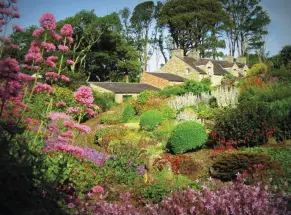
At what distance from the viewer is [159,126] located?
668 inches

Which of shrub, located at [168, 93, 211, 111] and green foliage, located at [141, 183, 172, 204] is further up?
shrub, located at [168, 93, 211, 111]

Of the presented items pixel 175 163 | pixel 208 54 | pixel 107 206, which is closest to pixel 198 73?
pixel 208 54

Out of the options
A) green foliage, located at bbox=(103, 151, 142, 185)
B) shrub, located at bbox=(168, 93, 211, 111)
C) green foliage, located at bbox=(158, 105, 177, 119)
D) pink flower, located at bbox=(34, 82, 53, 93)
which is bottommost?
green foliage, located at bbox=(103, 151, 142, 185)

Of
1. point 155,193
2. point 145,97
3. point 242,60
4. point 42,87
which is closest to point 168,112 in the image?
point 145,97

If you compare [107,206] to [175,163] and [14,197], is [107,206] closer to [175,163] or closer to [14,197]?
[14,197]

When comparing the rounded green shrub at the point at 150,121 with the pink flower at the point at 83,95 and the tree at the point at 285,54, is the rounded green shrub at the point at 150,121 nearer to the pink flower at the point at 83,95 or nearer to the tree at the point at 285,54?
the pink flower at the point at 83,95

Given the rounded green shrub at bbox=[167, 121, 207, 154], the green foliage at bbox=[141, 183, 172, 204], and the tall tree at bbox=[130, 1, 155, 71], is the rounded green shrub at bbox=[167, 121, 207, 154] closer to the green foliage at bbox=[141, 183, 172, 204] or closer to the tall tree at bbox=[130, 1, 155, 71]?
the green foliage at bbox=[141, 183, 172, 204]

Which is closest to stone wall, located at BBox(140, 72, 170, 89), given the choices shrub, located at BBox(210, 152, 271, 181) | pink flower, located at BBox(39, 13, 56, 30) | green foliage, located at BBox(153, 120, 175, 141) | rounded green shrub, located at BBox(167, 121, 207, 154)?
green foliage, located at BBox(153, 120, 175, 141)

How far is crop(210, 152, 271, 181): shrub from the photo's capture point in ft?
24.8

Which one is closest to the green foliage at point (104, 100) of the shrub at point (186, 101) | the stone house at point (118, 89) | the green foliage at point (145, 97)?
the stone house at point (118, 89)

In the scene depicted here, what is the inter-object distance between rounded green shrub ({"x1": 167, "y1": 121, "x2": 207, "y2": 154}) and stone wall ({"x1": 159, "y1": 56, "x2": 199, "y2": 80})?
28.1m

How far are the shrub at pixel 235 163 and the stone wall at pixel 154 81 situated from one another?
94.3 ft

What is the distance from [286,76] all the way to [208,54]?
30223 millimetres

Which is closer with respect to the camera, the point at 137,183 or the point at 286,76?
the point at 137,183
